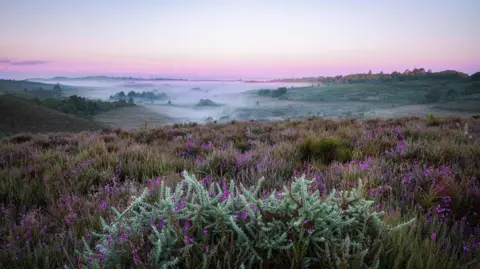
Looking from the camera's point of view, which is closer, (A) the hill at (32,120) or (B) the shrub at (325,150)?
(B) the shrub at (325,150)

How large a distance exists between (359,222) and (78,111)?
103 metres

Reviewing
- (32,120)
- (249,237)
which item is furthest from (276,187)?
(32,120)

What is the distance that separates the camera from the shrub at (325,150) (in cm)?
440

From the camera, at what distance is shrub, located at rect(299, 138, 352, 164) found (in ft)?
14.4

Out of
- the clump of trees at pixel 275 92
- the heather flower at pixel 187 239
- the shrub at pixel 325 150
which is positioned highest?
the clump of trees at pixel 275 92

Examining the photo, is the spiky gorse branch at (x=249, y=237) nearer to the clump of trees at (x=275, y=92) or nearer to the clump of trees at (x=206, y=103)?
the clump of trees at (x=275, y=92)

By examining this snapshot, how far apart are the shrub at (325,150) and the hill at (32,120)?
6459cm

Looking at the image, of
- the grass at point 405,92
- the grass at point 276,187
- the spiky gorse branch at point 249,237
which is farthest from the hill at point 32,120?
the grass at point 405,92

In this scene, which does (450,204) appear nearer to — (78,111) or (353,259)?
(353,259)

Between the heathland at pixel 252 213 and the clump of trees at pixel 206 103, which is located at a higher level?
the heathland at pixel 252 213

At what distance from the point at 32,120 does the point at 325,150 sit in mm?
73926

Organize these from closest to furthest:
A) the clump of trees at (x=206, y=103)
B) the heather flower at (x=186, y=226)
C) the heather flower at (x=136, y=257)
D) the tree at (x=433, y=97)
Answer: the heather flower at (x=136, y=257), the heather flower at (x=186, y=226), the tree at (x=433, y=97), the clump of trees at (x=206, y=103)

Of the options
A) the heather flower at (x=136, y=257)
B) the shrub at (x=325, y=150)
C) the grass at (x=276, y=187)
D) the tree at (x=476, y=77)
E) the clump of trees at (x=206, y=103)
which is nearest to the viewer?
the heather flower at (x=136, y=257)

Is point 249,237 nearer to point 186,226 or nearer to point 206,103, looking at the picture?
point 186,226
